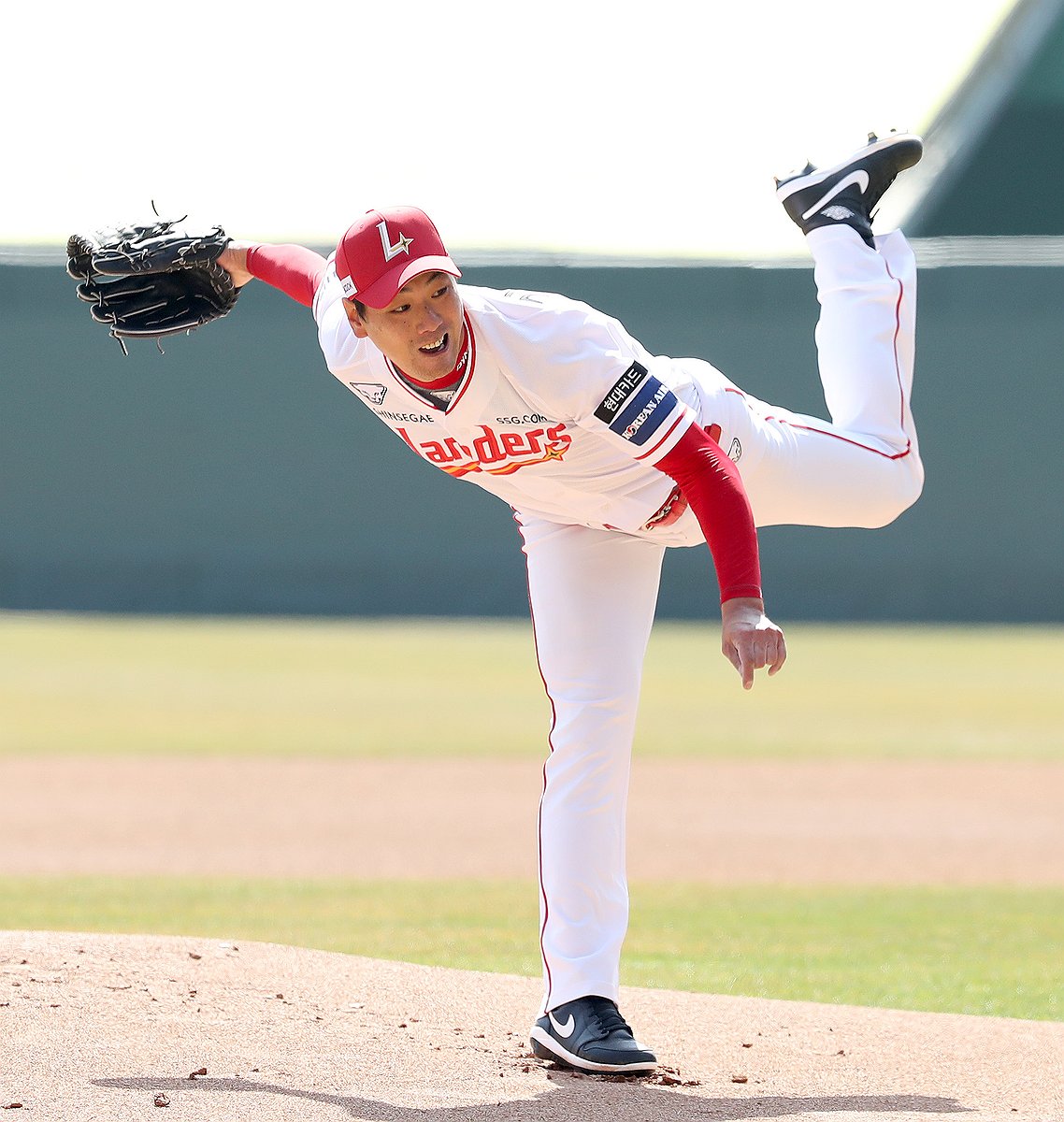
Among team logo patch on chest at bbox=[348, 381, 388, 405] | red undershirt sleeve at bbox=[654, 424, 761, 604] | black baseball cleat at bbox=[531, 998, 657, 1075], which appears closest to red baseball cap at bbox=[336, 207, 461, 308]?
team logo patch on chest at bbox=[348, 381, 388, 405]

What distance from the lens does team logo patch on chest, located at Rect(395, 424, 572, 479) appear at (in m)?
3.45

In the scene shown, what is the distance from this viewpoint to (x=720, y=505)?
330cm

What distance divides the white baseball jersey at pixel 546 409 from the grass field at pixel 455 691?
19.5 feet

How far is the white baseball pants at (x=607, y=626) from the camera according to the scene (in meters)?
3.59

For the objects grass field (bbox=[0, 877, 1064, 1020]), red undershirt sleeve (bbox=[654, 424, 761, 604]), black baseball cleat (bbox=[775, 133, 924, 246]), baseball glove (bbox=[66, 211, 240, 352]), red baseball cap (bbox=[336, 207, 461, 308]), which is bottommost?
grass field (bbox=[0, 877, 1064, 1020])

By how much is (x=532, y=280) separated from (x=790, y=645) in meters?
4.32

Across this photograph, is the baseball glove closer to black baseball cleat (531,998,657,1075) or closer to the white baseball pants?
the white baseball pants

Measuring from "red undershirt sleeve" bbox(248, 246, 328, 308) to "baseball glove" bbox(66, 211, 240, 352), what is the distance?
0.31ft

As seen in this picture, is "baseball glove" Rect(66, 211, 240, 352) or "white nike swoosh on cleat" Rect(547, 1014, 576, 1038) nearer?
"white nike swoosh on cleat" Rect(547, 1014, 576, 1038)

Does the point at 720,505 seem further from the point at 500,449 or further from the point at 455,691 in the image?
the point at 455,691

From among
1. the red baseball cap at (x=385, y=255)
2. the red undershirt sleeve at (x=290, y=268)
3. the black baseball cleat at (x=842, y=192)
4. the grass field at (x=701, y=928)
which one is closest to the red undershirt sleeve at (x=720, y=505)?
the red baseball cap at (x=385, y=255)

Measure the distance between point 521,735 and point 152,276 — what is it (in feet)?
20.5

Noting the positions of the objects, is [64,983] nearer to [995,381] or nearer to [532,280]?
[532,280]

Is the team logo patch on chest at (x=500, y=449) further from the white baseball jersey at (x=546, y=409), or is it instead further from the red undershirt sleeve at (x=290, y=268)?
the red undershirt sleeve at (x=290, y=268)
